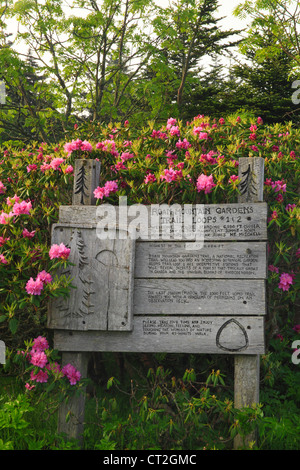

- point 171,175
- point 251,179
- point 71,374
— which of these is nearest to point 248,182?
point 251,179

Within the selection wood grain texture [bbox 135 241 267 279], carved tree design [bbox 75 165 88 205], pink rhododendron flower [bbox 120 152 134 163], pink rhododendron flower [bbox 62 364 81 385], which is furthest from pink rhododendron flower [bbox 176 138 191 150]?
pink rhododendron flower [bbox 62 364 81 385]

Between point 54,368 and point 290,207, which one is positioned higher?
point 290,207

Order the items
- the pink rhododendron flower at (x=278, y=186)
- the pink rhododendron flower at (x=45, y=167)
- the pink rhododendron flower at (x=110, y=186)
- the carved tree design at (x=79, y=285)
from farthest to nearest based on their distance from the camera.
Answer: the pink rhododendron flower at (x=45, y=167) < the pink rhododendron flower at (x=278, y=186) < the pink rhododendron flower at (x=110, y=186) < the carved tree design at (x=79, y=285)

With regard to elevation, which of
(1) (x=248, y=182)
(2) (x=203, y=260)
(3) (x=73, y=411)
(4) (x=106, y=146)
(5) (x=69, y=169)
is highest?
(4) (x=106, y=146)

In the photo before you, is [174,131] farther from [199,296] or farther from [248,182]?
[199,296]

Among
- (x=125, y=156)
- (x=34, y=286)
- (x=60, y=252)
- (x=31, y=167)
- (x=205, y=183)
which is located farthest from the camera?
(x=31, y=167)

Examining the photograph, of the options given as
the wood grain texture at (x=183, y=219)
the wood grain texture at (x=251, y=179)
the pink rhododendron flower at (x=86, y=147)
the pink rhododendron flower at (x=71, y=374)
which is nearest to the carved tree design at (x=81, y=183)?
the wood grain texture at (x=183, y=219)

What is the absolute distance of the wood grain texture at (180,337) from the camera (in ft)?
11.8

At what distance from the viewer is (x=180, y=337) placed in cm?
364

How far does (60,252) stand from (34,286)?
0.31 meters

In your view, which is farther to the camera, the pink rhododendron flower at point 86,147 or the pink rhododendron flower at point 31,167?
the pink rhododendron flower at point 31,167

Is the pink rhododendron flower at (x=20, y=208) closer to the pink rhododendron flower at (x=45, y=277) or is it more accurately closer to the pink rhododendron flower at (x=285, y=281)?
the pink rhododendron flower at (x=45, y=277)

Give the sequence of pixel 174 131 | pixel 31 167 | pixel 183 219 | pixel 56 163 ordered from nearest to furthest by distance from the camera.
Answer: pixel 183 219, pixel 56 163, pixel 31 167, pixel 174 131

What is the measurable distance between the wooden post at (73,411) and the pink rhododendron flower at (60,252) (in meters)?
0.77
